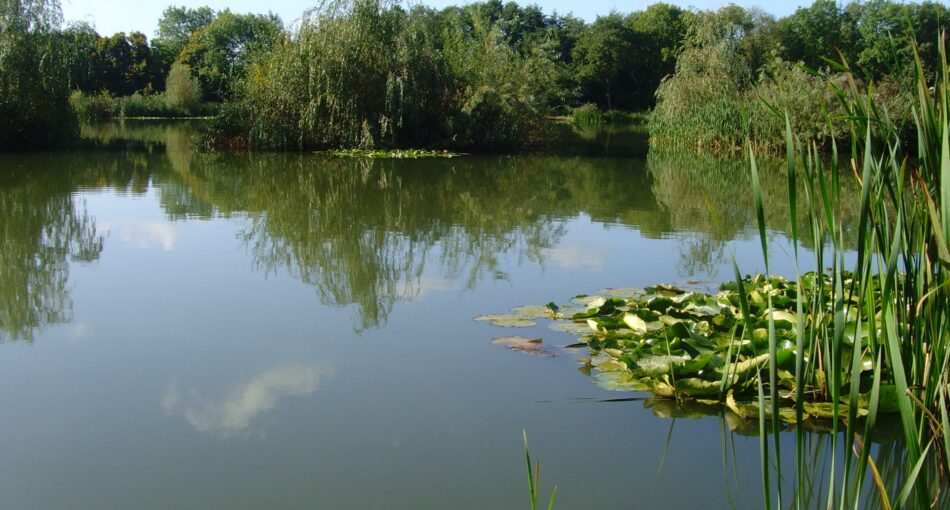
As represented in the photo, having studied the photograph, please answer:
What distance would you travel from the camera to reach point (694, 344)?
4.16m

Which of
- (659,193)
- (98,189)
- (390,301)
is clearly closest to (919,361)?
(390,301)

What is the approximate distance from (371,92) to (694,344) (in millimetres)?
14325

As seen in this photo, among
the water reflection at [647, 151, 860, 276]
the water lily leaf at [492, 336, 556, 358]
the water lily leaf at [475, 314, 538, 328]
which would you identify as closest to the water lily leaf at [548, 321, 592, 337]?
the water lily leaf at [475, 314, 538, 328]

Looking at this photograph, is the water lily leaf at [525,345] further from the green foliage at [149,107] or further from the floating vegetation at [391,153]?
the green foliage at [149,107]

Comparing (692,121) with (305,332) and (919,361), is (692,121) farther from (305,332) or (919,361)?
(919,361)

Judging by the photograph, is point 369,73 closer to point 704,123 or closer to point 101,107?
point 704,123

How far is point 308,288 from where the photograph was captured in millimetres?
5984

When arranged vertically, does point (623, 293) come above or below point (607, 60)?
below

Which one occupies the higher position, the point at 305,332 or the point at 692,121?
the point at 692,121

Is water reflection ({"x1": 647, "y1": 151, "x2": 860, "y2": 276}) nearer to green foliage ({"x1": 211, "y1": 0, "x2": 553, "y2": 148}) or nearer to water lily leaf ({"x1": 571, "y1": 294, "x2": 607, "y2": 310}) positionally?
water lily leaf ({"x1": 571, "y1": 294, "x2": 607, "y2": 310})

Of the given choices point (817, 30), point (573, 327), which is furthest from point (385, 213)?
point (817, 30)

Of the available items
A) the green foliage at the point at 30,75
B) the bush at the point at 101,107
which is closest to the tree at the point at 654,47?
the bush at the point at 101,107

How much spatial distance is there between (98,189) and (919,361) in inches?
435

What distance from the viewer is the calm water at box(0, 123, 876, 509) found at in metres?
3.10
